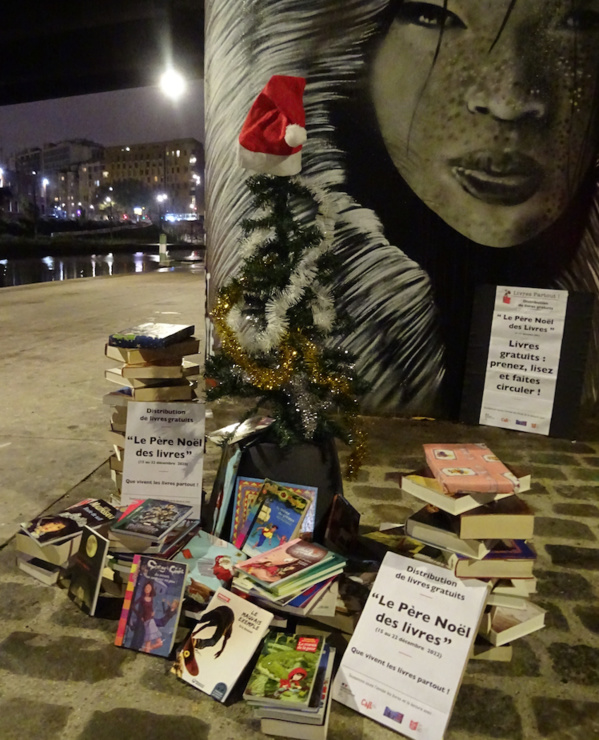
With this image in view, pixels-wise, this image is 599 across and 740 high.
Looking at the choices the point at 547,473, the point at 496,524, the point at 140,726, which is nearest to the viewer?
the point at 140,726

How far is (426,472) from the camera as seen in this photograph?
2434mm

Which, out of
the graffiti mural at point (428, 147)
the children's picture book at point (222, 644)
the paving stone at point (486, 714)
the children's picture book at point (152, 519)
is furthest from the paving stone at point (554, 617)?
the graffiti mural at point (428, 147)

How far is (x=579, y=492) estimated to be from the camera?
12.2 feet

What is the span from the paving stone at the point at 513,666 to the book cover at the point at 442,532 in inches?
15.4

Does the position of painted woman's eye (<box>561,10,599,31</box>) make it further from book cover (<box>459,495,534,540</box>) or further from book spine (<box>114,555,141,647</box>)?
book spine (<box>114,555,141,647</box>)

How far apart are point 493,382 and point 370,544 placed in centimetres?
247

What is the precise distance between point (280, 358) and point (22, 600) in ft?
4.78

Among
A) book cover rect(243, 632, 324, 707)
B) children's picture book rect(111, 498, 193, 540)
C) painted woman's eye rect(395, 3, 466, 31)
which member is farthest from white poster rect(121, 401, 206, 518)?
painted woman's eye rect(395, 3, 466, 31)

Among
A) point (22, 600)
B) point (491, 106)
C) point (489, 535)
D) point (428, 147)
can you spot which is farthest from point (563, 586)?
point (491, 106)

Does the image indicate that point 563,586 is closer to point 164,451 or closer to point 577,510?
point 577,510

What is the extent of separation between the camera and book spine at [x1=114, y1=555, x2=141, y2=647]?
7.39 ft

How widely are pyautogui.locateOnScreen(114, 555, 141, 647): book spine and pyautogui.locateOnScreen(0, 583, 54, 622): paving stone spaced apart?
41cm

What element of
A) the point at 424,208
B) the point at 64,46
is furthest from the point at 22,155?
the point at 424,208

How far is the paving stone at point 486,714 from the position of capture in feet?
6.29
